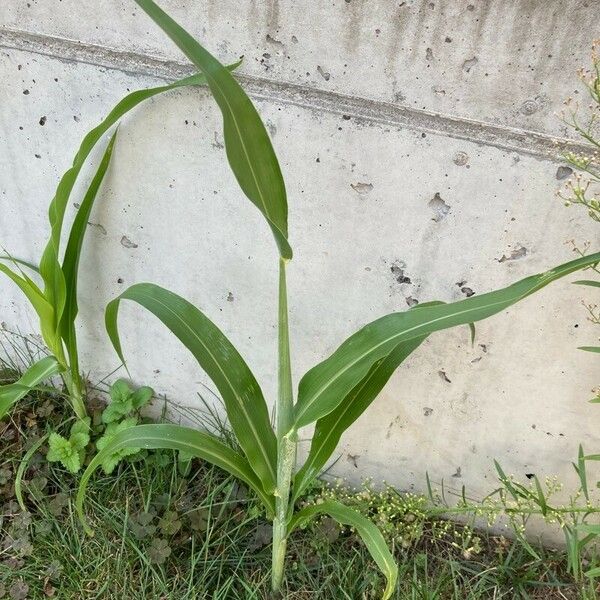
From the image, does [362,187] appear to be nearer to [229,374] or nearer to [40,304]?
[229,374]

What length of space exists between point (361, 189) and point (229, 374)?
36cm

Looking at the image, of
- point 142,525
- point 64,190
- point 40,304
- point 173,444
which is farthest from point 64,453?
point 64,190

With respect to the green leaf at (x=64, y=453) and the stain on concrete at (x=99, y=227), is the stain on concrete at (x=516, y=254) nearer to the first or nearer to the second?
the stain on concrete at (x=99, y=227)

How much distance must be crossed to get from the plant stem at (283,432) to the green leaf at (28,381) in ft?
1.72

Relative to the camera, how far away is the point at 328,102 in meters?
0.97

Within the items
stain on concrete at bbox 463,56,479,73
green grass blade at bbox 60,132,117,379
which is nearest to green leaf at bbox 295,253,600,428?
stain on concrete at bbox 463,56,479,73

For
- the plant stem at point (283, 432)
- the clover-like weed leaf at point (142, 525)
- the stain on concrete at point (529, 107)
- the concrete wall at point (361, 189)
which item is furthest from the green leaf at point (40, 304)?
the stain on concrete at point (529, 107)

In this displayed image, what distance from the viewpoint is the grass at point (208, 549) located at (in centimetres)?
124

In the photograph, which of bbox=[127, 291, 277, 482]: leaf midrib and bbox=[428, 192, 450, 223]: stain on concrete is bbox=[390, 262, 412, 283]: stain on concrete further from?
bbox=[127, 291, 277, 482]: leaf midrib

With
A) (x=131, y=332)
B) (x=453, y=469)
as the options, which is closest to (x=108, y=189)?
A: (x=131, y=332)

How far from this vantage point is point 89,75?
41.8 inches

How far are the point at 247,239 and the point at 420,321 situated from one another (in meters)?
0.39

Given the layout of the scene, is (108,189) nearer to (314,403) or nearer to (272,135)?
(272,135)

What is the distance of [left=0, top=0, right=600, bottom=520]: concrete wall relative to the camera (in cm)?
89
